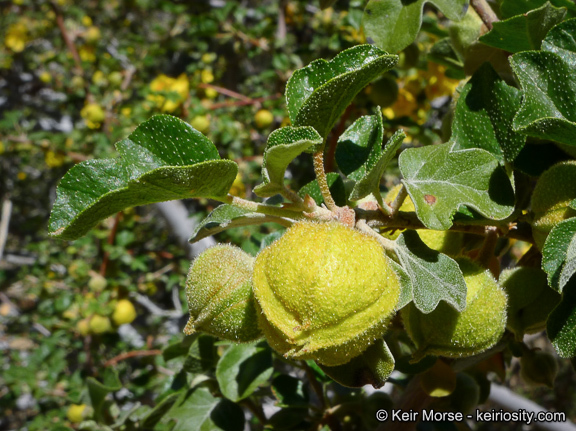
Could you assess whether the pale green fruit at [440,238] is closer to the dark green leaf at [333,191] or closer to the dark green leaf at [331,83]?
the dark green leaf at [333,191]

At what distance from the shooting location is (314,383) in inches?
43.1

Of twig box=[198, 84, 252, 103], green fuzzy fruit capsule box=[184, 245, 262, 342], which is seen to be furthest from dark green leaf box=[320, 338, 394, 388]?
twig box=[198, 84, 252, 103]

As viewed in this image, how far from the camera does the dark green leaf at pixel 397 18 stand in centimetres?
86

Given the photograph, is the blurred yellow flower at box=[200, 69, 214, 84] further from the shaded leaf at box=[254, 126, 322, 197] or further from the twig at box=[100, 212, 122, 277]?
the shaded leaf at box=[254, 126, 322, 197]

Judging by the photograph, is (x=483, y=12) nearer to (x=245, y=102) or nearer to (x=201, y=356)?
(x=201, y=356)

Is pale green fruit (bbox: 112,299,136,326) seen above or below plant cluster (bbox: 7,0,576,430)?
below

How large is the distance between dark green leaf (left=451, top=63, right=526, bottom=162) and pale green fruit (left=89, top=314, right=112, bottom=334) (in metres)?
1.69

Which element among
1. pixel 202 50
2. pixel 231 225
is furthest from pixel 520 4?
pixel 202 50

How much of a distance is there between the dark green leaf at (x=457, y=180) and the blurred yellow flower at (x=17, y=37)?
366cm

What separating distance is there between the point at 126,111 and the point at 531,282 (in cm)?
229

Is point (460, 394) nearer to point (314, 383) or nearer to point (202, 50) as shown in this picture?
point (314, 383)

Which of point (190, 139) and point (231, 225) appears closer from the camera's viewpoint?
point (190, 139)

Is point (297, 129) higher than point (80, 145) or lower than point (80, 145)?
higher

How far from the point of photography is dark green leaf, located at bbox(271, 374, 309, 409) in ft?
3.48
